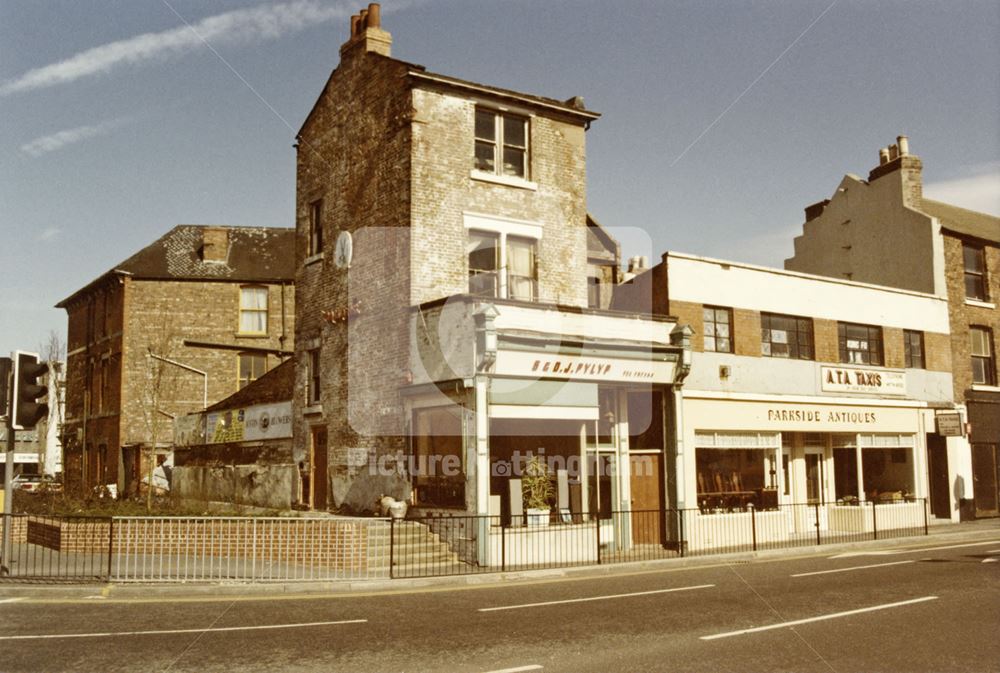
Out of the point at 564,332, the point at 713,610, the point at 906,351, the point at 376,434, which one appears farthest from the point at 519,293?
the point at 906,351

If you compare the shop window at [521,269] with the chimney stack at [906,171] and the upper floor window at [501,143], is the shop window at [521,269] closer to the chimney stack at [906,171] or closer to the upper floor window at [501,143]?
the upper floor window at [501,143]

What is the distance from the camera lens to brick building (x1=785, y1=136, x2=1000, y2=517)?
29.6 metres

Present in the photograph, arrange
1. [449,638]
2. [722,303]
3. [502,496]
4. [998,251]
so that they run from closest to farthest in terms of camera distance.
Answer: [449,638], [502,496], [722,303], [998,251]

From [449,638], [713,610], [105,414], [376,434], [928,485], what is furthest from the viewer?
[105,414]

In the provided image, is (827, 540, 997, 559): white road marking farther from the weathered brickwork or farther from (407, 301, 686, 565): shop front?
the weathered brickwork

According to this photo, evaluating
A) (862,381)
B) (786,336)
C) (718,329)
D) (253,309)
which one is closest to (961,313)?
(862,381)

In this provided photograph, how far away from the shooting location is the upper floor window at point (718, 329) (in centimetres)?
2380

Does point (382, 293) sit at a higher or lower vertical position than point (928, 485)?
higher

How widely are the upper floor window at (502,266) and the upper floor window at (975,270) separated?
18089mm

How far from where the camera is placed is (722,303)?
78.9ft

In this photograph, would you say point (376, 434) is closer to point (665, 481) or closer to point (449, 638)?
point (665, 481)

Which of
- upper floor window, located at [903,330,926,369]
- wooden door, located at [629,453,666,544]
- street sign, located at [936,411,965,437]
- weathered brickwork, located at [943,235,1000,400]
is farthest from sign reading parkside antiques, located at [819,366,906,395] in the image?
wooden door, located at [629,453,666,544]

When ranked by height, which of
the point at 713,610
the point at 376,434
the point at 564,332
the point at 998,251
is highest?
the point at 998,251

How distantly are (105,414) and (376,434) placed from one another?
2327cm
